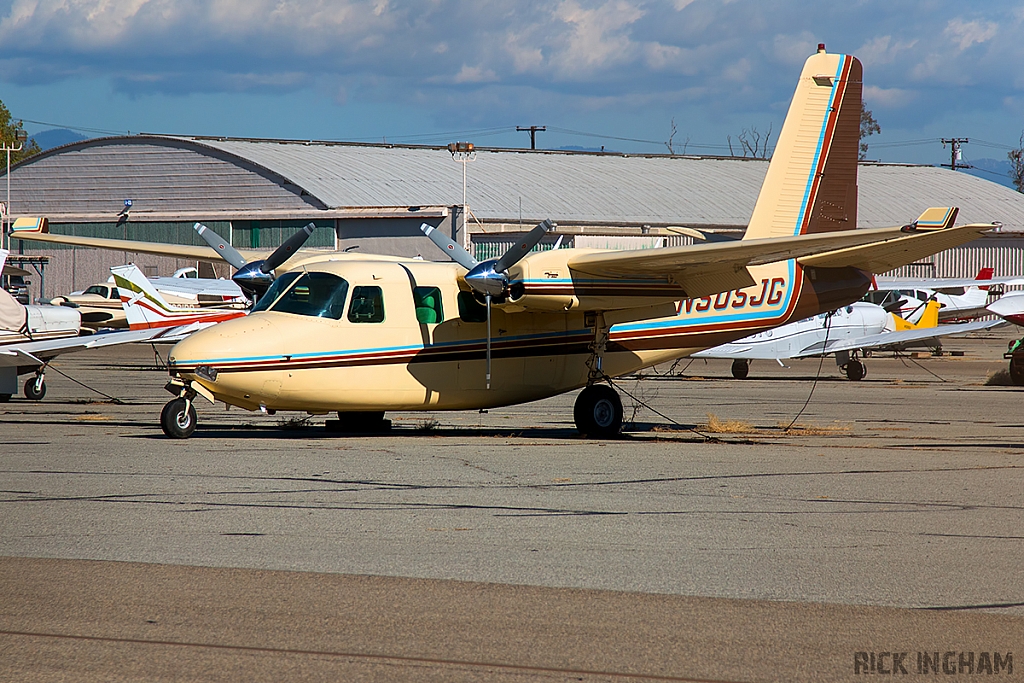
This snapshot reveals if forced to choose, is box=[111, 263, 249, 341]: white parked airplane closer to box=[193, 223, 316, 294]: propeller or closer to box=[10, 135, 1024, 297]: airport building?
box=[193, 223, 316, 294]: propeller

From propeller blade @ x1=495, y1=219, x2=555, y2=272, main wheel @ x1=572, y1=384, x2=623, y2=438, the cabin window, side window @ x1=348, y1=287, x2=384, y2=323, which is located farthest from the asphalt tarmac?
propeller blade @ x1=495, y1=219, x2=555, y2=272

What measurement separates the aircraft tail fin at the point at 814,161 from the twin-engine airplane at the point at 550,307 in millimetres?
25

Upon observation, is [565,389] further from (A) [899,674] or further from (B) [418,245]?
(B) [418,245]

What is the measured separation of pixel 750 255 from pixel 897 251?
2.74 metres

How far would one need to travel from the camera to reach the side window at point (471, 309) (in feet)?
54.9

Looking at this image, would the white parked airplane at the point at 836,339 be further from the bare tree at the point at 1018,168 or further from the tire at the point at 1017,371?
the bare tree at the point at 1018,168

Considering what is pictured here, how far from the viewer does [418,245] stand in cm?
5341

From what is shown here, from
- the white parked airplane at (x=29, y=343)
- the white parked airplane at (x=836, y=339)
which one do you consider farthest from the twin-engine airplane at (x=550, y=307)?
the white parked airplane at (x=836, y=339)

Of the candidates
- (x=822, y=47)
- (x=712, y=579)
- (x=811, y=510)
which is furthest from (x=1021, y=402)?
(x=712, y=579)

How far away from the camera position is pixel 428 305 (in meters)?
16.4

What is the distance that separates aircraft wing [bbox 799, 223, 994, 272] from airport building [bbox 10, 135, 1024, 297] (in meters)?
32.9

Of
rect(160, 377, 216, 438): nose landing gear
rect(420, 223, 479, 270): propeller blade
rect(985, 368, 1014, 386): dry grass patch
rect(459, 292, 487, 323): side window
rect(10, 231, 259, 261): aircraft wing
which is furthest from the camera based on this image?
rect(985, 368, 1014, 386): dry grass patch

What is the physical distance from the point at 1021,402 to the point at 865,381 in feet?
25.3

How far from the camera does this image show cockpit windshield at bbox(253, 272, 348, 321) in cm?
1569
